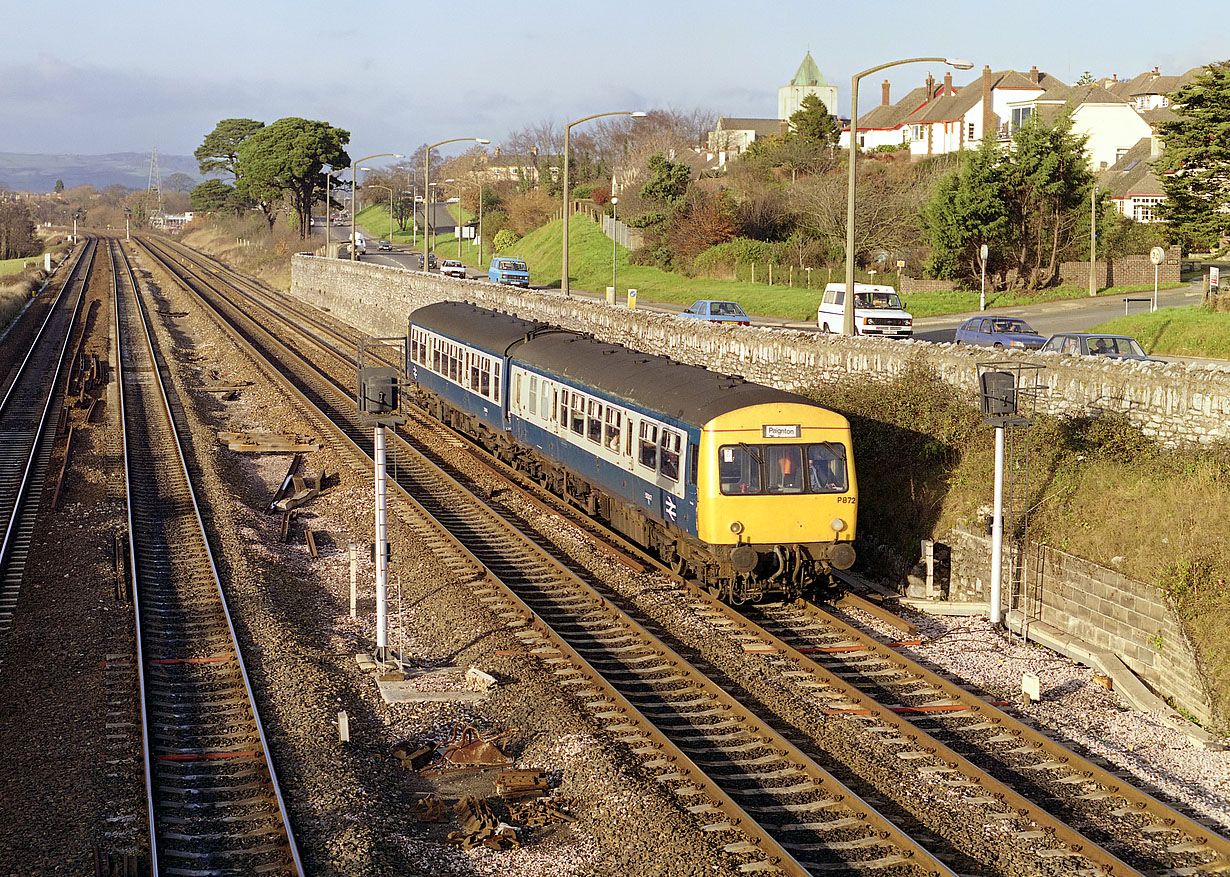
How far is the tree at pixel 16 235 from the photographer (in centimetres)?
10600

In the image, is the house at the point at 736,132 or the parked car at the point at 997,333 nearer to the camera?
the parked car at the point at 997,333

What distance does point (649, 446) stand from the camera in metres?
16.9

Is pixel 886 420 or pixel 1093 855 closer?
pixel 1093 855

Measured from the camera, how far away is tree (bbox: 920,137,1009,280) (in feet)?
160

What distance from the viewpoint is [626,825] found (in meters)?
9.68

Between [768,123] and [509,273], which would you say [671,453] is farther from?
[768,123]

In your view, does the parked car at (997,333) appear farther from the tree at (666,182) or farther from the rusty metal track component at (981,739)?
the tree at (666,182)

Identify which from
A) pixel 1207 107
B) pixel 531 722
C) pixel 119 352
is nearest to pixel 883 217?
pixel 1207 107

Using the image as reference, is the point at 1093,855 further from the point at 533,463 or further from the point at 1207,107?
the point at 1207,107

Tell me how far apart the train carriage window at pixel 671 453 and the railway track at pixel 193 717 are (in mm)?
5831

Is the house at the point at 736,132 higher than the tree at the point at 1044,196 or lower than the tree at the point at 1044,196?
higher

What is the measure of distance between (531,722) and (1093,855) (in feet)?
17.1

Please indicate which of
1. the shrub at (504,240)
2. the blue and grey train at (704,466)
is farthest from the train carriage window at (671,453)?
the shrub at (504,240)

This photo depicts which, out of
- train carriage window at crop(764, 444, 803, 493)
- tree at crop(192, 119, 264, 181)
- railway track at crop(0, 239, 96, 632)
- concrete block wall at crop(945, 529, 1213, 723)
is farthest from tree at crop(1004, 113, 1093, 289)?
tree at crop(192, 119, 264, 181)
